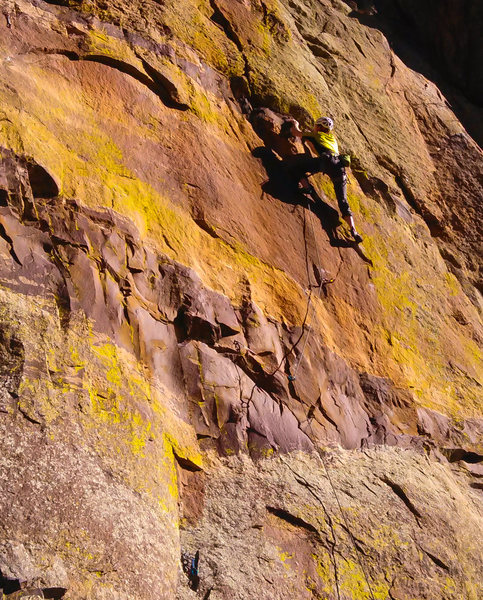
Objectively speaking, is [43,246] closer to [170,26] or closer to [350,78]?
[170,26]

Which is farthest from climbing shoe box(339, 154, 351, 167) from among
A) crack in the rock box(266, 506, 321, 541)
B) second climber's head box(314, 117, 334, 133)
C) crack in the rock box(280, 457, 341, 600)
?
crack in the rock box(266, 506, 321, 541)

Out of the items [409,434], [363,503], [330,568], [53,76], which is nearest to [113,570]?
[330,568]

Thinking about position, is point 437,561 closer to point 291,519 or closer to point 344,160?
point 291,519

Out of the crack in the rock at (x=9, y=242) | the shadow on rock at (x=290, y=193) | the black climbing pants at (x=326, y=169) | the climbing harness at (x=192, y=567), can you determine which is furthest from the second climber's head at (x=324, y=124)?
the climbing harness at (x=192, y=567)

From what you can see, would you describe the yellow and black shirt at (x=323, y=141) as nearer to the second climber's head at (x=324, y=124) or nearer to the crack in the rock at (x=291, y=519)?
the second climber's head at (x=324, y=124)

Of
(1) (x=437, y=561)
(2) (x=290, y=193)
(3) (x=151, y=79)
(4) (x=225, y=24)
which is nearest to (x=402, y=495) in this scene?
(1) (x=437, y=561)

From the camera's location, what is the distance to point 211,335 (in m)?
6.64

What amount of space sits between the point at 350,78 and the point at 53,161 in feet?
21.3

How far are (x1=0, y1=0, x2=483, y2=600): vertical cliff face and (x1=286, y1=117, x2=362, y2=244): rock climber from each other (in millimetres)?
204

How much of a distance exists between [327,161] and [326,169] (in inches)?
3.9

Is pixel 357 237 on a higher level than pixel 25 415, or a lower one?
higher

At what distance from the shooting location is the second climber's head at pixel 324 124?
9125 mm

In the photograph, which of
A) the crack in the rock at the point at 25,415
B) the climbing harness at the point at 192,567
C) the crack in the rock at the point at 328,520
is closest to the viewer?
the crack in the rock at the point at 25,415

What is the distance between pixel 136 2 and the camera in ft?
27.2
